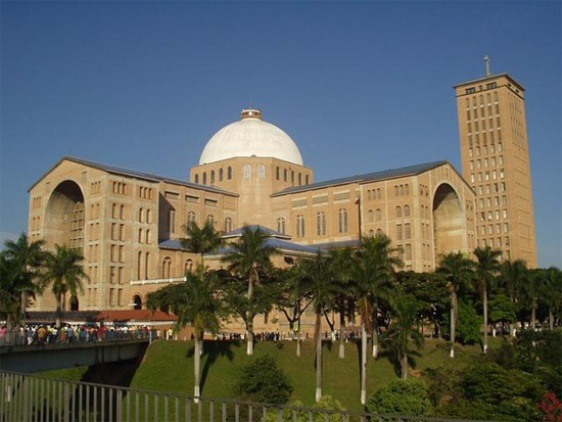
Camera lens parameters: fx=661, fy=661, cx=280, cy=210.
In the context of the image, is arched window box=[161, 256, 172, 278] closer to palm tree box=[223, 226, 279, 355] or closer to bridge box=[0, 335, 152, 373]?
palm tree box=[223, 226, 279, 355]

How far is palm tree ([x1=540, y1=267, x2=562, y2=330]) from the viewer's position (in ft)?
233

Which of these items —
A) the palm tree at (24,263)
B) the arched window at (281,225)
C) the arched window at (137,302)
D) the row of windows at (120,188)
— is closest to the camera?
the palm tree at (24,263)

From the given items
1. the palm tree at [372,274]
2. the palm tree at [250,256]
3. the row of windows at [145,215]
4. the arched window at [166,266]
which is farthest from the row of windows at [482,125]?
the palm tree at [372,274]

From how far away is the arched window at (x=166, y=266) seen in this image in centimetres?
7656

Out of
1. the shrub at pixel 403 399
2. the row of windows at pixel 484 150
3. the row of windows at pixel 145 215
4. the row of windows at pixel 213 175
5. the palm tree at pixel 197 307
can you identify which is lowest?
the shrub at pixel 403 399

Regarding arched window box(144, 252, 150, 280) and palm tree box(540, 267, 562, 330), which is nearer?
palm tree box(540, 267, 562, 330)

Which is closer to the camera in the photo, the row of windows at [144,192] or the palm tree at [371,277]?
the palm tree at [371,277]

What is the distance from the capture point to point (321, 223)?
90.6m

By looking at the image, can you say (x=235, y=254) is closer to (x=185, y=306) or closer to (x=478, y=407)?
(x=185, y=306)

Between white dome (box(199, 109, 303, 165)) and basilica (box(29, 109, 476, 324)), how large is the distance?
0.17 metres

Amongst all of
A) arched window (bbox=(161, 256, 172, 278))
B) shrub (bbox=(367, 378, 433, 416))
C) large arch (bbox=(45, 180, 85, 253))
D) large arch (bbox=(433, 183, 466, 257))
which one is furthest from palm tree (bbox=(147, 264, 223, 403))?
large arch (bbox=(433, 183, 466, 257))

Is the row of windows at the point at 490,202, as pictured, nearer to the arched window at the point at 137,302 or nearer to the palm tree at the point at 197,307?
the arched window at the point at 137,302

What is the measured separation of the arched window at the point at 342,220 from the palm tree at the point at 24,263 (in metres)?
42.0

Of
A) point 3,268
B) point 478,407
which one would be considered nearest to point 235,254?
point 3,268
